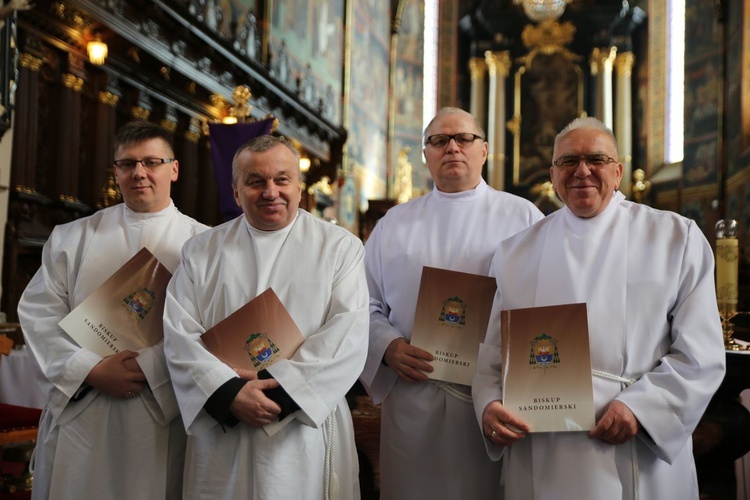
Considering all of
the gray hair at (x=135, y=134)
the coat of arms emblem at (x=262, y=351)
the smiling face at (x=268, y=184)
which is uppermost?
the gray hair at (x=135, y=134)

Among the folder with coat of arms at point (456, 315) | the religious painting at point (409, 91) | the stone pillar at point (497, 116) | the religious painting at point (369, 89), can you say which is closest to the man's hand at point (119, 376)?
the folder with coat of arms at point (456, 315)

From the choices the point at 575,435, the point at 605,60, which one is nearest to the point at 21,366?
the point at 575,435

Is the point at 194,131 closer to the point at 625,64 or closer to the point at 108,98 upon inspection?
the point at 108,98

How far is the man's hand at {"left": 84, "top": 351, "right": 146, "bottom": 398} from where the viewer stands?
2.83m

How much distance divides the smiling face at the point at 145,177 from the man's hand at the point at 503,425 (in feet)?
5.22

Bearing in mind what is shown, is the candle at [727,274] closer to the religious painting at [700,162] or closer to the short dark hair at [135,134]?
the short dark hair at [135,134]

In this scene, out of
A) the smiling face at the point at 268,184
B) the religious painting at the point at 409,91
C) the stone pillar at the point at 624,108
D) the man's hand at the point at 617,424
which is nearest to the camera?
the man's hand at the point at 617,424

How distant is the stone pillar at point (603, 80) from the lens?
21.3m

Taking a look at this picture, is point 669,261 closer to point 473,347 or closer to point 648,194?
point 473,347

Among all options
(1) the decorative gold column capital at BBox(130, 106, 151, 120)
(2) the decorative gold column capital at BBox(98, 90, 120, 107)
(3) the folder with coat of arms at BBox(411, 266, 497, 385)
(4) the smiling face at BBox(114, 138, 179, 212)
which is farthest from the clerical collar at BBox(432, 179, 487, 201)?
(1) the decorative gold column capital at BBox(130, 106, 151, 120)

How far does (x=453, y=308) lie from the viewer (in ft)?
9.91

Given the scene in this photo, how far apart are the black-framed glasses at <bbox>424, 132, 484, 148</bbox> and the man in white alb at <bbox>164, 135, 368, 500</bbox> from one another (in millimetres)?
626

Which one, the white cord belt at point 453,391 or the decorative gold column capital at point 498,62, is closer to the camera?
the white cord belt at point 453,391

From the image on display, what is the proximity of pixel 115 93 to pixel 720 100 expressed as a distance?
13.7 meters
